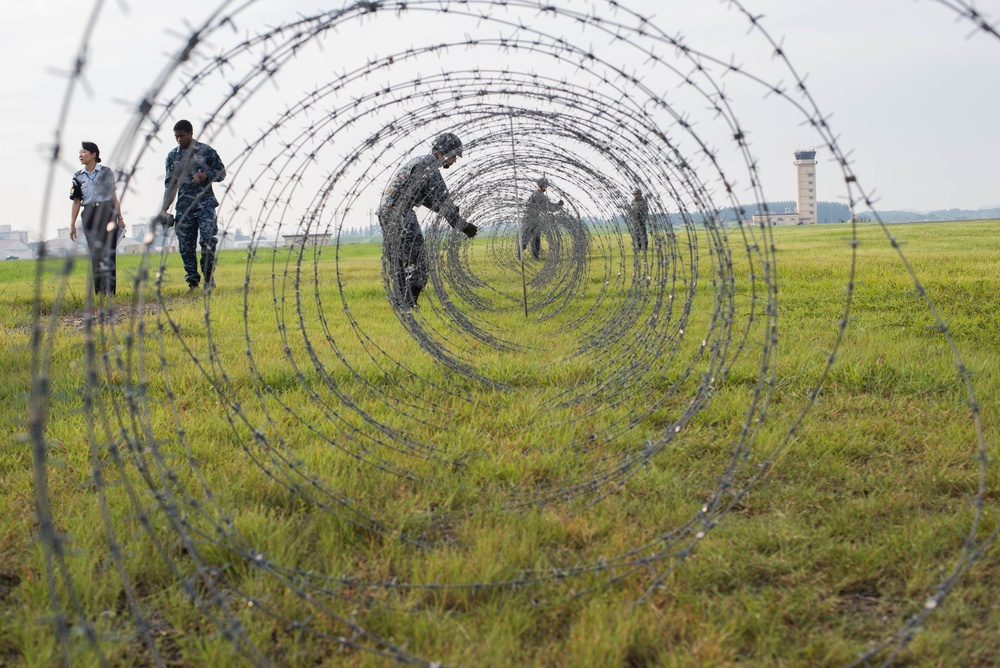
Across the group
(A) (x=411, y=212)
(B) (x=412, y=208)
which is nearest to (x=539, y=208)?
(A) (x=411, y=212)

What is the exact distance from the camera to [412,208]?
866 cm

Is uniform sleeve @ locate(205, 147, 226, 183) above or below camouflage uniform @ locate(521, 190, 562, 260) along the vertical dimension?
above

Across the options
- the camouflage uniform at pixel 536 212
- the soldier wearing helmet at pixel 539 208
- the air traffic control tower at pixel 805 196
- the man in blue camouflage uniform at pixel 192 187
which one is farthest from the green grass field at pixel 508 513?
the air traffic control tower at pixel 805 196

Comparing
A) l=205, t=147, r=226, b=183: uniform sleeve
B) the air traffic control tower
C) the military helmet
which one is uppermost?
the air traffic control tower

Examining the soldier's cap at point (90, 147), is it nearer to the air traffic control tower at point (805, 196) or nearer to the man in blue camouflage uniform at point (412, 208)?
the man in blue camouflage uniform at point (412, 208)

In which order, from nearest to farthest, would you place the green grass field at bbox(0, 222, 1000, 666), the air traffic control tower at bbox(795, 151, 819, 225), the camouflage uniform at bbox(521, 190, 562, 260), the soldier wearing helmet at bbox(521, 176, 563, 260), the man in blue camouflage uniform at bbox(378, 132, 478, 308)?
the green grass field at bbox(0, 222, 1000, 666) → the man in blue camouflage uniform at bbox(378, 132, 478, 308) → the soldier wearing helmet at bbox(521, 176, 563, 260) → the camouflage uniform at bbox(521, 190, 562, 260) → the air traffic control tower at bbox(795, 151, 819, 225)

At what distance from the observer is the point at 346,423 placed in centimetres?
441

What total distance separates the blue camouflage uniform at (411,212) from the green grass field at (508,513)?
2.02 metres

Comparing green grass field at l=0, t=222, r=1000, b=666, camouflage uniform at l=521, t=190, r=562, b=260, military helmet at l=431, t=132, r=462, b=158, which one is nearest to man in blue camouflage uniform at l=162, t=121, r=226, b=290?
military helmet at l=431, t=132, r=462, b=158

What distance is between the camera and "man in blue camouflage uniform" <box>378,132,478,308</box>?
745cm

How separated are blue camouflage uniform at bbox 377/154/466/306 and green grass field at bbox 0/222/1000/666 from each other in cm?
202

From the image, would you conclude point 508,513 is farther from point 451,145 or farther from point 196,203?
point 196,203

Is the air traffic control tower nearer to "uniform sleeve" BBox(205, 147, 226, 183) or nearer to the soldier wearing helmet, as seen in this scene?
the soldier wearing helmet

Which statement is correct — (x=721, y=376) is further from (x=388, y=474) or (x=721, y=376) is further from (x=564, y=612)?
(x=564, y=612)
